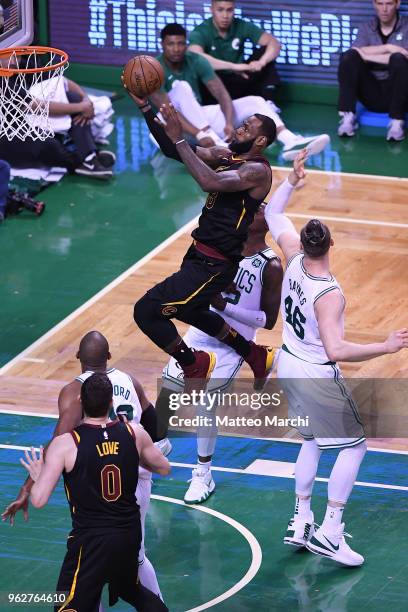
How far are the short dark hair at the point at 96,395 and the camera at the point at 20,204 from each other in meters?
7.47

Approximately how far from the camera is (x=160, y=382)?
32.3ft

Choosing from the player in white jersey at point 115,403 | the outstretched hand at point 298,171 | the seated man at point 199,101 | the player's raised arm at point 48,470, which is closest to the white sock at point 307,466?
the player in white jersey at point 115,403

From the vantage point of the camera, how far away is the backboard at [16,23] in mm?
11068

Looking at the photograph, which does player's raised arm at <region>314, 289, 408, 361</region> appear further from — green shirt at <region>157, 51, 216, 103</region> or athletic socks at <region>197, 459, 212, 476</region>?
green shirt at <region>157, 51, 216, 103</region>

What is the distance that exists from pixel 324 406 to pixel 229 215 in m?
1.41

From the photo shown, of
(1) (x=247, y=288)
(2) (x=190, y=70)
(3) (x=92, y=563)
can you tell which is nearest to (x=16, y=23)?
(1) (x=247, y=288)

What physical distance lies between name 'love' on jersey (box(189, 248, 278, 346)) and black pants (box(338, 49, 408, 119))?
7513 mm

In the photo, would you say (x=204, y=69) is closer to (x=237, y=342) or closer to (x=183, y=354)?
(x=237, y=342)

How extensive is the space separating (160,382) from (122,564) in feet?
11.7

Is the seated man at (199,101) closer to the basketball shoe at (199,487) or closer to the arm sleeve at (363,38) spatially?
the arm sleeve at (363,38)

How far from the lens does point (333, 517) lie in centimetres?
770

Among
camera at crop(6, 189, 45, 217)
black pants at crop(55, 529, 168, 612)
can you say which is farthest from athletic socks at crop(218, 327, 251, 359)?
camera at crop(6, 189, 45, 217)

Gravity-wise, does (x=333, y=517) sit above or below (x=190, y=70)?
below

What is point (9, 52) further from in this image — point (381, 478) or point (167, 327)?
point (381, 478)
